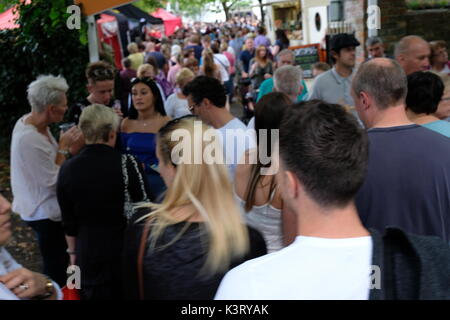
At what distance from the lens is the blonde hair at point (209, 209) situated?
1905mm

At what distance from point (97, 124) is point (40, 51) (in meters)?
4.94

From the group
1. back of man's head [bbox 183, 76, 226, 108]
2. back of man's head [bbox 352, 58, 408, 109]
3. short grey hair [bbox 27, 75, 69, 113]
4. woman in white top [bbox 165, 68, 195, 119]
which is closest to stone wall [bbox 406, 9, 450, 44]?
woman in white top [bbox 165, 68, 195, 119]

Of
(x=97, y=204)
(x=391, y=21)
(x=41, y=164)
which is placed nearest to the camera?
(x=97, y=204)

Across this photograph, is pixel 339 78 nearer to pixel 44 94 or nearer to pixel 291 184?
pixel 44 94

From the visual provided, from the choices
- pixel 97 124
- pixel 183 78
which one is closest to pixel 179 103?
pixel 183 78

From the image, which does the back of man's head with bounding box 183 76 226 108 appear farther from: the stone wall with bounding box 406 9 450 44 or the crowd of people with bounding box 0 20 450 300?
the stone wall with bounding box 406 9 450 44

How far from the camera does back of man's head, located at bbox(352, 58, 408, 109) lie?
250 centimetres

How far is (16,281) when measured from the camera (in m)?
1.62

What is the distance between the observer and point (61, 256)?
12.5 feet

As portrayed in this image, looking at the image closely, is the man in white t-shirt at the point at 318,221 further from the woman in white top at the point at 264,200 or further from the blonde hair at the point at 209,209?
the woman in white top at the point at 264,200

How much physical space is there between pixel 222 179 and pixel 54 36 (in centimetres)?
587

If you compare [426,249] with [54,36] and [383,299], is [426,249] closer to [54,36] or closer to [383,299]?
[383,299]

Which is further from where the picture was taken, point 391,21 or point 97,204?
point 391,21
